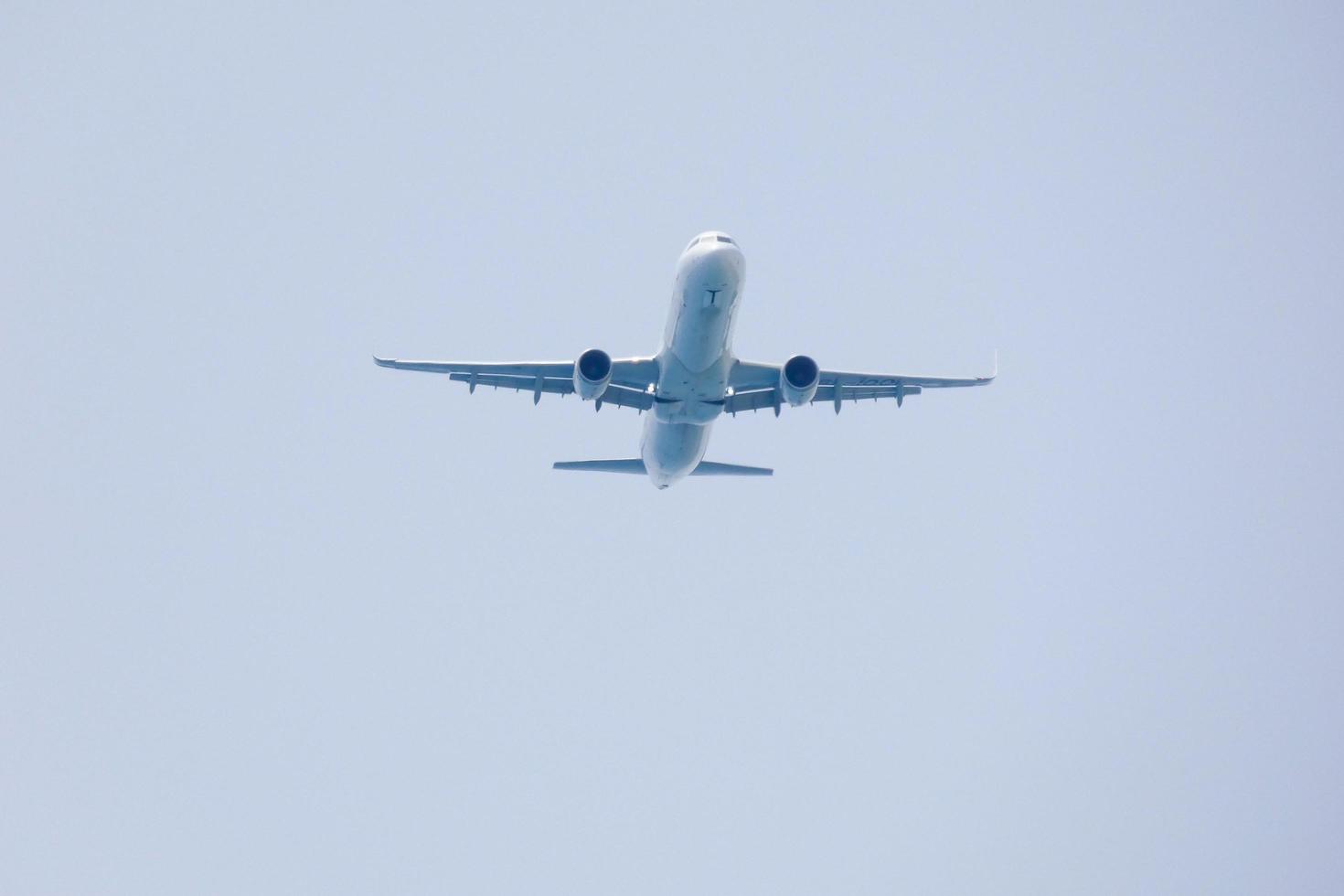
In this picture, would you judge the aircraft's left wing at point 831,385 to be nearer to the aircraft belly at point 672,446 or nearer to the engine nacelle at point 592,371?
the aircraft belly at point 672,446

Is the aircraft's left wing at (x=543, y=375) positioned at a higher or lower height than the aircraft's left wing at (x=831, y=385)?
lower

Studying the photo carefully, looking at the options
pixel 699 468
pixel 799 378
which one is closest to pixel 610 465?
pixel 699 468

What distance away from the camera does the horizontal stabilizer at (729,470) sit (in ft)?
146

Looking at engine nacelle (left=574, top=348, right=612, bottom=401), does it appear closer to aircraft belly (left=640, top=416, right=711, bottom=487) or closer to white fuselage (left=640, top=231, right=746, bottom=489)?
white fuselage (left=640, top=231, right=746, bottom=489)

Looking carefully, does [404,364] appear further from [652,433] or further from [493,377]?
[652,433]

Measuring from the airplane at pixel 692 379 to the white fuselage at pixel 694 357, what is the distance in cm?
2

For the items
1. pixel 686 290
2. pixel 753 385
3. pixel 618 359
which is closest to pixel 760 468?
pixel 753 385

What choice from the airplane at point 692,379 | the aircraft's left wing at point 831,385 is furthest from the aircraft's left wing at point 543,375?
the aircraft's left wing at point 831,385

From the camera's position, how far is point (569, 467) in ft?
143

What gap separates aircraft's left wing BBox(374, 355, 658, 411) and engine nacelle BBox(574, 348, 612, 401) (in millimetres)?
823

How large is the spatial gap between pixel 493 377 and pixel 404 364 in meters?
2.92

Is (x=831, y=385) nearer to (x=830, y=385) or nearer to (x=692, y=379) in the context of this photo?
(x=830, y=385)

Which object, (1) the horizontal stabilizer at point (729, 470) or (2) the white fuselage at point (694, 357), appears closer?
(2) the white fuselage at point (694, 357)

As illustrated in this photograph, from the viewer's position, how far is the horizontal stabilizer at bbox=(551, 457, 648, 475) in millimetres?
43750
